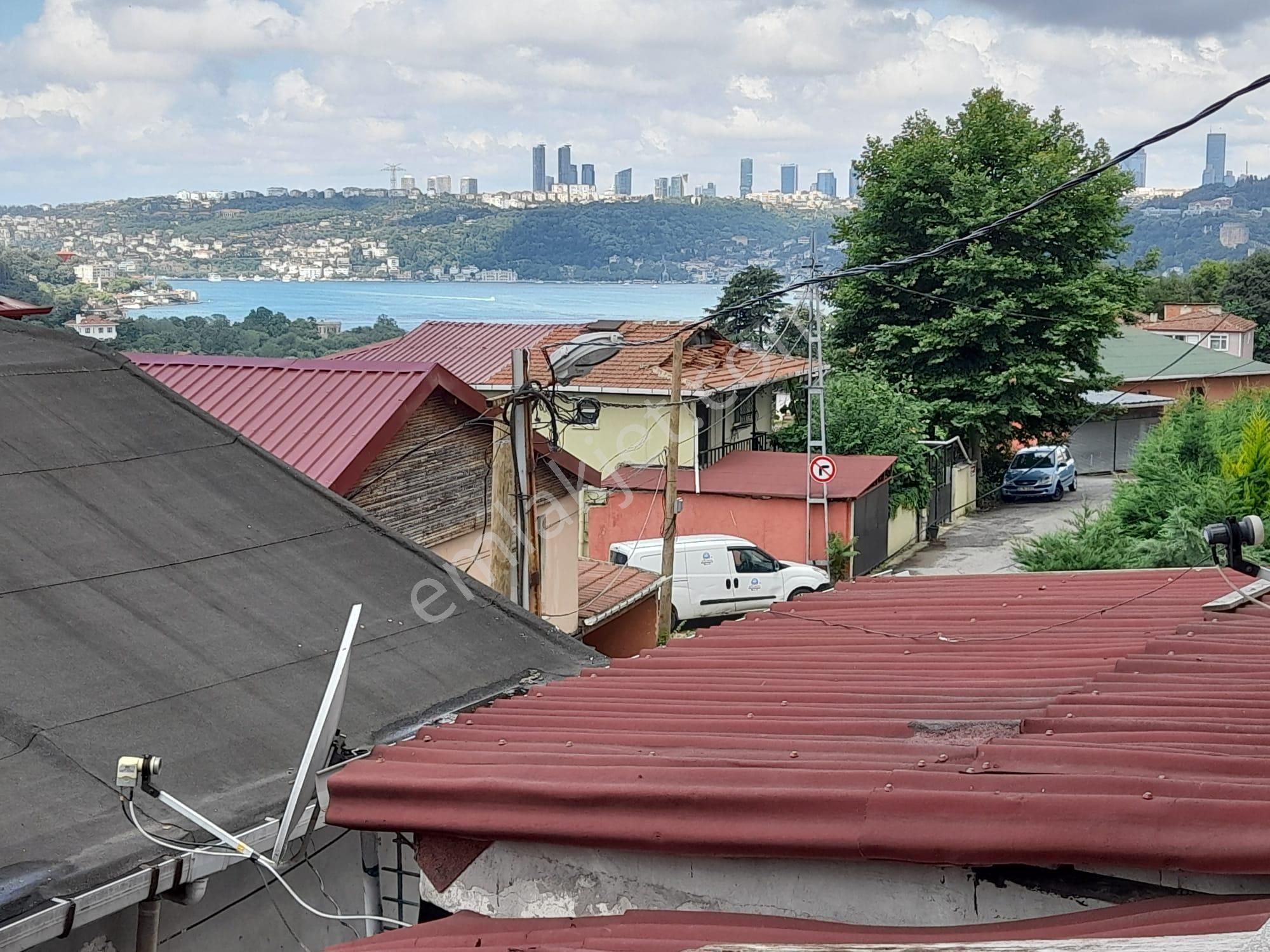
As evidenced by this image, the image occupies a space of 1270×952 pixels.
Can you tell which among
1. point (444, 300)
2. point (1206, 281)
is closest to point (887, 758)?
point (444, 300)

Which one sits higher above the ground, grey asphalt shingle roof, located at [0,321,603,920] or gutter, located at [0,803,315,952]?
grey asphalt shingle roof, located at [0,321,603,920]

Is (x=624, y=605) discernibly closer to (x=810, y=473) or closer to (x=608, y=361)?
(x=810, y=473)

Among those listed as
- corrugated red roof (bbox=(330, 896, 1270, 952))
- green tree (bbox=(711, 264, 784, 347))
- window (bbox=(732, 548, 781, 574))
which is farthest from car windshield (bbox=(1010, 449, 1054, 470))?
corrugated red roof (bbox=(330, 896, 1270, 952))

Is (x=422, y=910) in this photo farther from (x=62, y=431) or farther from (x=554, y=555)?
(x=554, y=555)

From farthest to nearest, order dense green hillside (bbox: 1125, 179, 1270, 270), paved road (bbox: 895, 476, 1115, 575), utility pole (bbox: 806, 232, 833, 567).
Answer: dense green hillside (bbox: 1125, 179, 1270, 270)
paved road (bbox: 895, 476, 1115, 575)
utility pole (bbox: 806, 232, 833, 567)

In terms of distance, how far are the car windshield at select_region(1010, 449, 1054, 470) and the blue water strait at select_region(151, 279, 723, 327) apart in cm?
1841

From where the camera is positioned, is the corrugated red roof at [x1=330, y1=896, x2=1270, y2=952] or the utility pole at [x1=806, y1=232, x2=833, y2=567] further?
the utility pole at [x1=806, y1=232, x2=833, y2=567]

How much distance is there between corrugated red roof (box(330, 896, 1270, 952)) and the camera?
8.76 feet

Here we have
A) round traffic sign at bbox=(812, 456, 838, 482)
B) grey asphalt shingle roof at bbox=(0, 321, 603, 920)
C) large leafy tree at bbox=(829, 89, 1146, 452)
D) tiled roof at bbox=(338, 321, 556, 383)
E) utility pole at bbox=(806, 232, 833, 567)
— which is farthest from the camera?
large leafy tree at bbox=(829, 89, 1146, 452)

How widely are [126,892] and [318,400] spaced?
9700 mm

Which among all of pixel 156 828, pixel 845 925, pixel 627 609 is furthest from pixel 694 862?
pixel 627 609

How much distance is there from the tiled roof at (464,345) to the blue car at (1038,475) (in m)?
14.2

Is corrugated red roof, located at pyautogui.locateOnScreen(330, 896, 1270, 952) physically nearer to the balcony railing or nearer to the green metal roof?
the balcony railing

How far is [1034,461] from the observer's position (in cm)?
3850
